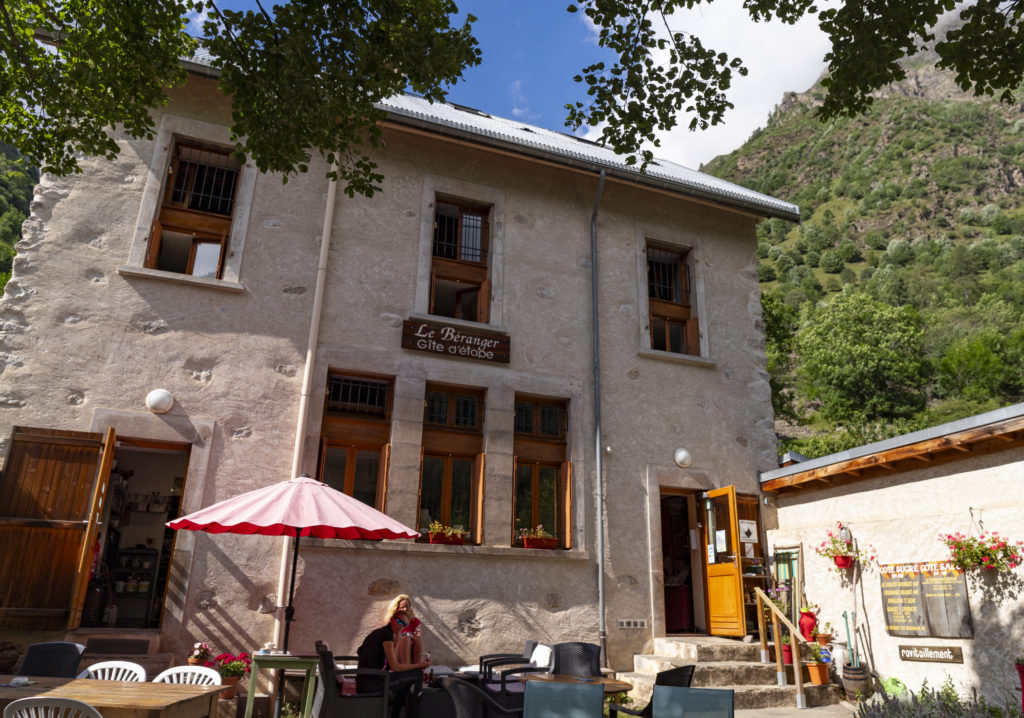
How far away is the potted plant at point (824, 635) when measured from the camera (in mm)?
8516

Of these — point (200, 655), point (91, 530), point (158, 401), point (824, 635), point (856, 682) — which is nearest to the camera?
point (200, 655)

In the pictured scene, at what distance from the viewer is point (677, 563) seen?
35.6 ft

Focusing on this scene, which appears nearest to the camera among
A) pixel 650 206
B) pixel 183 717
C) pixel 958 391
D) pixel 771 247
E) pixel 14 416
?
pixel 183 717

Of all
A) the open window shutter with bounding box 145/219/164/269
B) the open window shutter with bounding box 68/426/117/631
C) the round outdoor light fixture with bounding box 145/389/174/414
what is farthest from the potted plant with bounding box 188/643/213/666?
the open window shutter with bounding box 145/219/164/269

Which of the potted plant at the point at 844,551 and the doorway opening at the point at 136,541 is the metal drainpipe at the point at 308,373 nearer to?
the doorway opening at the point at 136,541

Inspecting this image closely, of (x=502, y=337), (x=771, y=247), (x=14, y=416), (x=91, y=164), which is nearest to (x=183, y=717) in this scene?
(x=14, y=416)

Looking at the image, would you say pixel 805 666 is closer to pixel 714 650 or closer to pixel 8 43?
pixel 714 650

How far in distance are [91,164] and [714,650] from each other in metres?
9.27

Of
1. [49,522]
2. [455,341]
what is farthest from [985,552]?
[49,522]

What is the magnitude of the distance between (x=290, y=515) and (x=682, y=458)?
5760mm

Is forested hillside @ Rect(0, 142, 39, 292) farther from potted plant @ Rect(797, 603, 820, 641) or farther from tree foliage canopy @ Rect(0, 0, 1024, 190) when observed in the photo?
potted plant @ Rect(797, 603, 820, 641)

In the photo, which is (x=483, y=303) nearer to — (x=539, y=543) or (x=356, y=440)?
(x=356, y=440)

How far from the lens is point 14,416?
7168 mm

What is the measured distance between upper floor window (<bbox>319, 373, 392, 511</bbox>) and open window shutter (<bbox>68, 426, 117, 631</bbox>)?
2169mm
